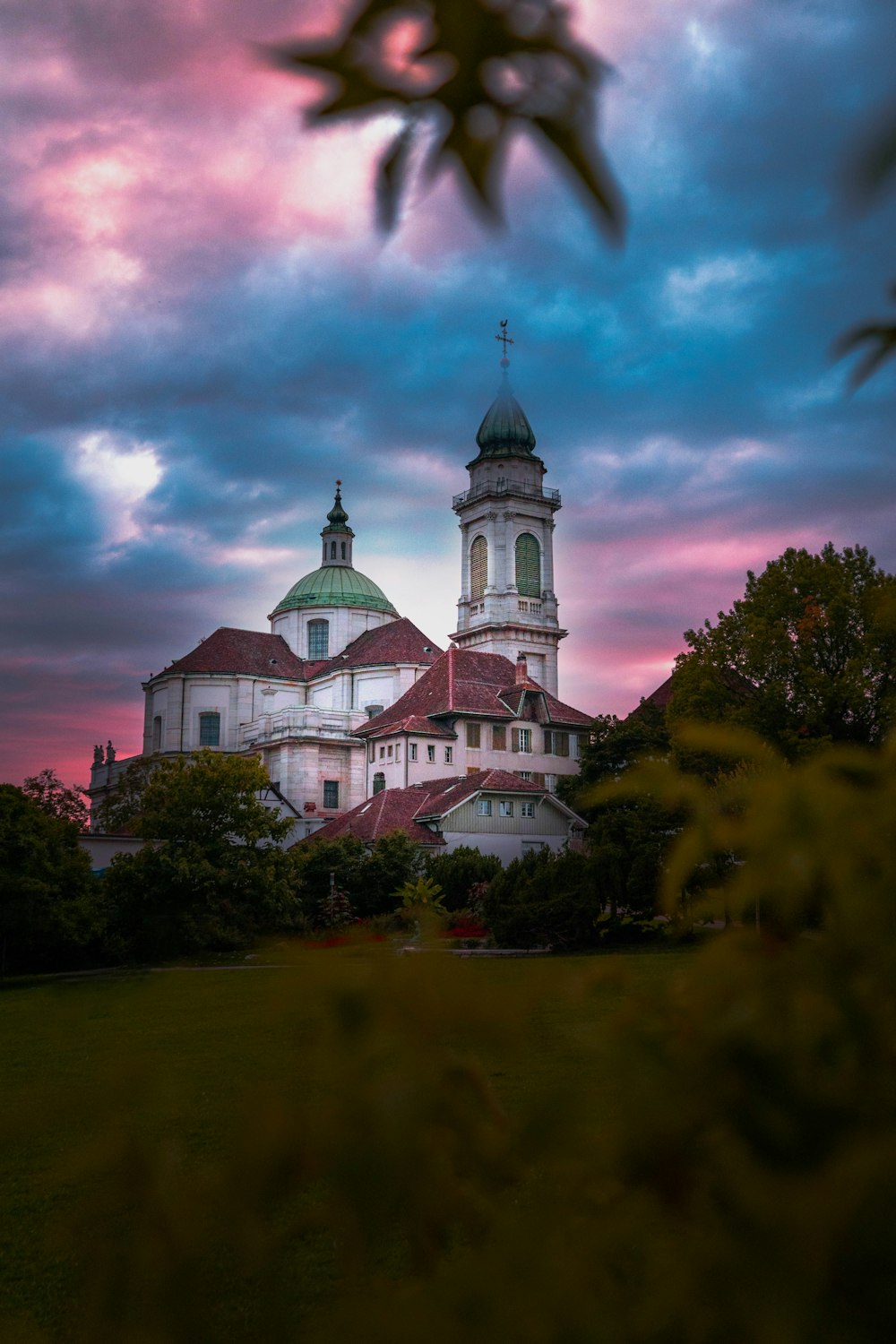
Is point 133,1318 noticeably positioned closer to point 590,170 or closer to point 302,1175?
point 302,1175

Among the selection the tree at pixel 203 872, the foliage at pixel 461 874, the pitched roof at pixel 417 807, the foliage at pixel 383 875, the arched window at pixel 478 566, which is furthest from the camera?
the arched window at pixel 478 566

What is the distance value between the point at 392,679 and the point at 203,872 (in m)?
41.5

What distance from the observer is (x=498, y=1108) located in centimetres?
107

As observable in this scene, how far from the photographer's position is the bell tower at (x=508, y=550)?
76.8m

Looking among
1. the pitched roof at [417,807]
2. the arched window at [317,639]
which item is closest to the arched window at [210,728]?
the arched window at [317,639]

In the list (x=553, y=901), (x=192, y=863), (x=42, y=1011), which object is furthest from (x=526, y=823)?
(x=42, y=1011)

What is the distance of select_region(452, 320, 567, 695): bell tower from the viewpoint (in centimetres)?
7675

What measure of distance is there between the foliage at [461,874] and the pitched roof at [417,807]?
11.5ft

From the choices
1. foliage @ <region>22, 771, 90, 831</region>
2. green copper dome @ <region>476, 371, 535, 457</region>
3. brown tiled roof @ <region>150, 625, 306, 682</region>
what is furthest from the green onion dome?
foliage @ <region>22, 771, 90, 831</region>

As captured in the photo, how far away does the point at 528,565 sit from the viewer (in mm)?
80188

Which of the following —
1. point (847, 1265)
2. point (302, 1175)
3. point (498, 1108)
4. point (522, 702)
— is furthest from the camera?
point (522, 702)

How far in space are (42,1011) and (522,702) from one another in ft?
184

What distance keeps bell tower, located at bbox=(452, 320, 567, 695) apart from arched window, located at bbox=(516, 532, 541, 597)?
7cm

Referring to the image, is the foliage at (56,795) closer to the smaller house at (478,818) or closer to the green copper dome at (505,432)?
the smaller house at (478,818)
